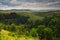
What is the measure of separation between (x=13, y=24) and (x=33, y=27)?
565mm

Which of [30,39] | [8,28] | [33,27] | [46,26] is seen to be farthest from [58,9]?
[8,28]

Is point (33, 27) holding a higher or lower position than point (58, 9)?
lower

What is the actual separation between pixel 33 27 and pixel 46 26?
364 millimetres

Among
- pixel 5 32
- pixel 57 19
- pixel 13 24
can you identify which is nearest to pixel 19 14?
pixel 13 24

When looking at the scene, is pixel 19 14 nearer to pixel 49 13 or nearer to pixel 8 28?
pixel 8 28

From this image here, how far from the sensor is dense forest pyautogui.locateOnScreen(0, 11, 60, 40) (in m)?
4.18

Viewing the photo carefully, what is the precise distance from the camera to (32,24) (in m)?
4.32

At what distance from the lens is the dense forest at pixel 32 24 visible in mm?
4176

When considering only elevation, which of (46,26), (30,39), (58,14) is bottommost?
(30,39)

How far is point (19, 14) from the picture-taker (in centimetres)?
440

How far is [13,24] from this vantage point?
429 cm

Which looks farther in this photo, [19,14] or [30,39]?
[19,14]

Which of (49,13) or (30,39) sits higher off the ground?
(49,13)

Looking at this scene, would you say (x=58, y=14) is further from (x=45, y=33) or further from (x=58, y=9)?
(x=45, y=33)
